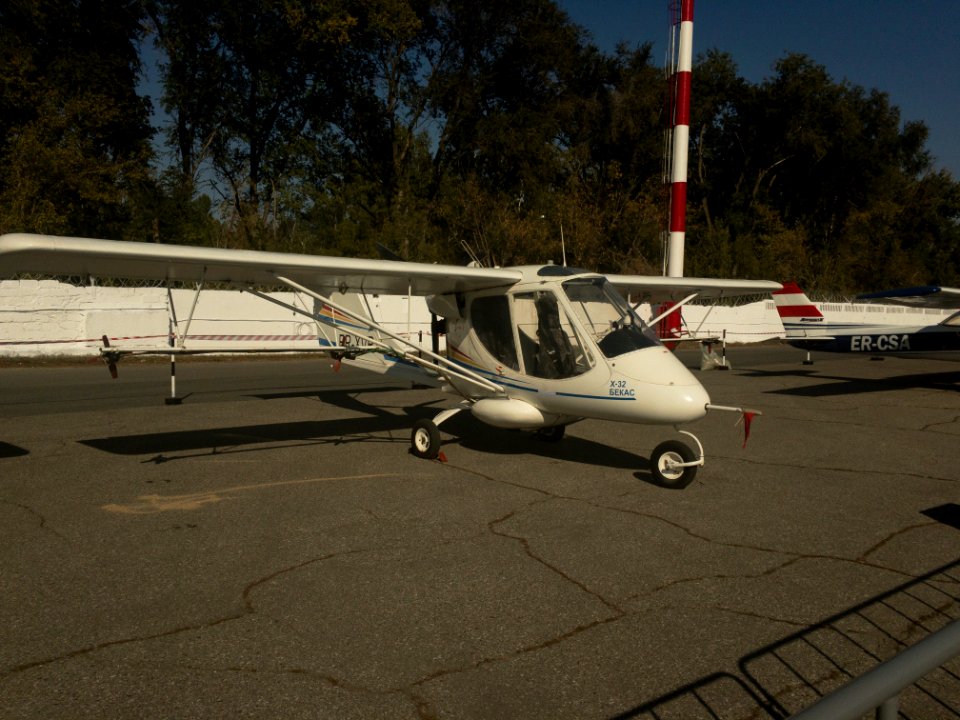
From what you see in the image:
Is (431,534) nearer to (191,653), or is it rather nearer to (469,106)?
(191,653)

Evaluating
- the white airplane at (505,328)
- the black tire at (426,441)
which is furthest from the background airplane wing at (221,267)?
the black tire at (426,441)

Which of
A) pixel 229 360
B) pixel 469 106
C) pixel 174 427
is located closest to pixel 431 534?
pixel 174 427

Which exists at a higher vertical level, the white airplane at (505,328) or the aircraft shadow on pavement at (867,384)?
the white airplane at (505,328)

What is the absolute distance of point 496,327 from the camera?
9273mm

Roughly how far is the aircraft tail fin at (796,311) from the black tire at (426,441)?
44.6 ft

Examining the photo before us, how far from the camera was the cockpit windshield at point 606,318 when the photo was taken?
26.3ft

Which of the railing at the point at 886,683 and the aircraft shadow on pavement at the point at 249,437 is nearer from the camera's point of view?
the railing at the point at 886,683

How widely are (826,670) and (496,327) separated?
610 centimetres

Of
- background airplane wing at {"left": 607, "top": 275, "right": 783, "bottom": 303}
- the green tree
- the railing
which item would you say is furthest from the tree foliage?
the railing

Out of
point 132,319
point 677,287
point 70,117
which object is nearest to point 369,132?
point 70,117

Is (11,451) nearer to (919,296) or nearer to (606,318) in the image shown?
(606,318)

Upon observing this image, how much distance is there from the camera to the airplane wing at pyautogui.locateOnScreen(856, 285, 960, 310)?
52.8 feet

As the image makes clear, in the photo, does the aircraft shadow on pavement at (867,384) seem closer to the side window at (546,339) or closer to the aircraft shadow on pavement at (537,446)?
the aircraft shadow on pavement at (537,446)

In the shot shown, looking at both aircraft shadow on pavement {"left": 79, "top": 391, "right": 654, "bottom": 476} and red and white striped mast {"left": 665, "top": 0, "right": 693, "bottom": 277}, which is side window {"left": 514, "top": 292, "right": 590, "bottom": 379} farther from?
red and white striped mast {"left": 665, "top": 0, "right": 693, "bottom": 277}
